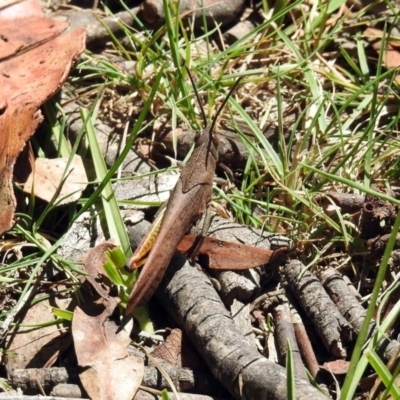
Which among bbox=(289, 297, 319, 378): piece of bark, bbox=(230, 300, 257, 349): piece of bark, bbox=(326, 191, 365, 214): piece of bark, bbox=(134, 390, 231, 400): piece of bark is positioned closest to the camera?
bbox=(134, 390, 231, 400): piece of bark

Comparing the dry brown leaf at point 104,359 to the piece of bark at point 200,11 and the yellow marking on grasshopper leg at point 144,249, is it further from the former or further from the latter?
the piece of bark at point 200,11

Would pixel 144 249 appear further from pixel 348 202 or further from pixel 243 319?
pixel 348 202

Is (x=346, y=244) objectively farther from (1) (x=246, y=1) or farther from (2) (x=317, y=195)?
(1) (x=246, y=1)

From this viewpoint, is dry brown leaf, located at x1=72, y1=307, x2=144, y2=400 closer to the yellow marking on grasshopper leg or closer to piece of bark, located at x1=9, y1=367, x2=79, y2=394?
piece of bark, located at x1=9, y1=367, x2=79, y2=394

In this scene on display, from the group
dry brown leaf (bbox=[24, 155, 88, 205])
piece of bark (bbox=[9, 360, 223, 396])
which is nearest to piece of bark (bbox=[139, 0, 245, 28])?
dry brown leaf (bbox=[24, 155, 88, 205])

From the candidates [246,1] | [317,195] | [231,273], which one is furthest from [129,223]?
[246,1]

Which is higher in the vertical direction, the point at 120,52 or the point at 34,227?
the point at 120,52

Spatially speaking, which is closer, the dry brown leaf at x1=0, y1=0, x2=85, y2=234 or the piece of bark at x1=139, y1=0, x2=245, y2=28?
the dry brown leaf at x1=0, y1=0, x2=85, y2=234
